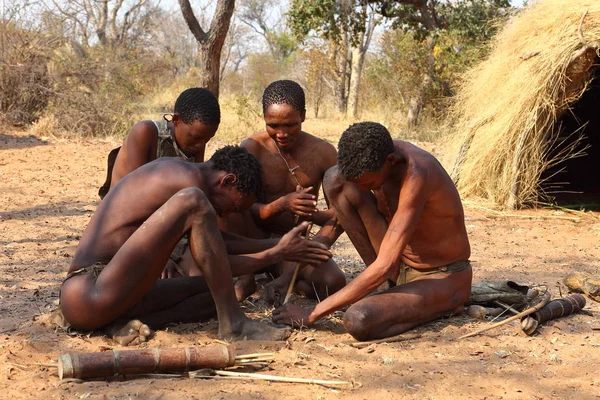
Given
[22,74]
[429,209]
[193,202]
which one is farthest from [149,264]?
[22,74]

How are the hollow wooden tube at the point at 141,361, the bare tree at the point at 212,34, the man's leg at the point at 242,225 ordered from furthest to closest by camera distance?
1. the bare tree at the point at 212,34
2. the man's leg at the point at 242,225
3. the hollow wooden tube at the point at 141,361

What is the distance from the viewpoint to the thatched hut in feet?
23.9

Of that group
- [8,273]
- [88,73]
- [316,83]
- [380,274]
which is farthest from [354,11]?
[380,274]

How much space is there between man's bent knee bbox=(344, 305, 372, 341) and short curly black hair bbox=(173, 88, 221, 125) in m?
1.44

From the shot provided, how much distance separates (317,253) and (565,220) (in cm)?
478

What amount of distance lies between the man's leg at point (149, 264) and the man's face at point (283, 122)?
111cm

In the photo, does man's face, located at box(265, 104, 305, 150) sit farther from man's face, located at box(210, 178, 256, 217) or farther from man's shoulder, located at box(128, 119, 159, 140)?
man's face, located at box(210, 178, 256, 217)

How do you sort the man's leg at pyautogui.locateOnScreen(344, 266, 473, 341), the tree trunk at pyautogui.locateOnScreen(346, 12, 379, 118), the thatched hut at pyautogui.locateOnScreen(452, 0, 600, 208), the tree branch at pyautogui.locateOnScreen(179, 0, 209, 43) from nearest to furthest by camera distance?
the man's leg at pyautogui.locateOnScreen(344, 266, 473, 341) < the thatched hut at pyautogui.locateOnScreen(452, 0, 600, 208) < the tree branch at pyautogui.locateOnScreen(179, 0, 209, 43) < the tree trunk at pyautogui.locateOnScreen(346, 12, 379, 118)

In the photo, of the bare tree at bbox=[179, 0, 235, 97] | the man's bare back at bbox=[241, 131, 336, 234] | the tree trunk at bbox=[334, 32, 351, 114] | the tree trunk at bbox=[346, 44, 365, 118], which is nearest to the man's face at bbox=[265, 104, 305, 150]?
the man's bare back at bbox=[241, 131, 336, 234]

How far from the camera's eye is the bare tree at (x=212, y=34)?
8172 millimetres

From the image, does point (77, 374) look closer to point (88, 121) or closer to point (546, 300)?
point (546, 300)

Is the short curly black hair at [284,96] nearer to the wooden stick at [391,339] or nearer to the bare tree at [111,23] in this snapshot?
the wooden stick at [391,339]

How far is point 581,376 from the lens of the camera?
3.12m

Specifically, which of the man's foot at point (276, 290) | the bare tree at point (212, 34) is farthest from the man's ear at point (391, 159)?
the bare tree at point (212, 34)
